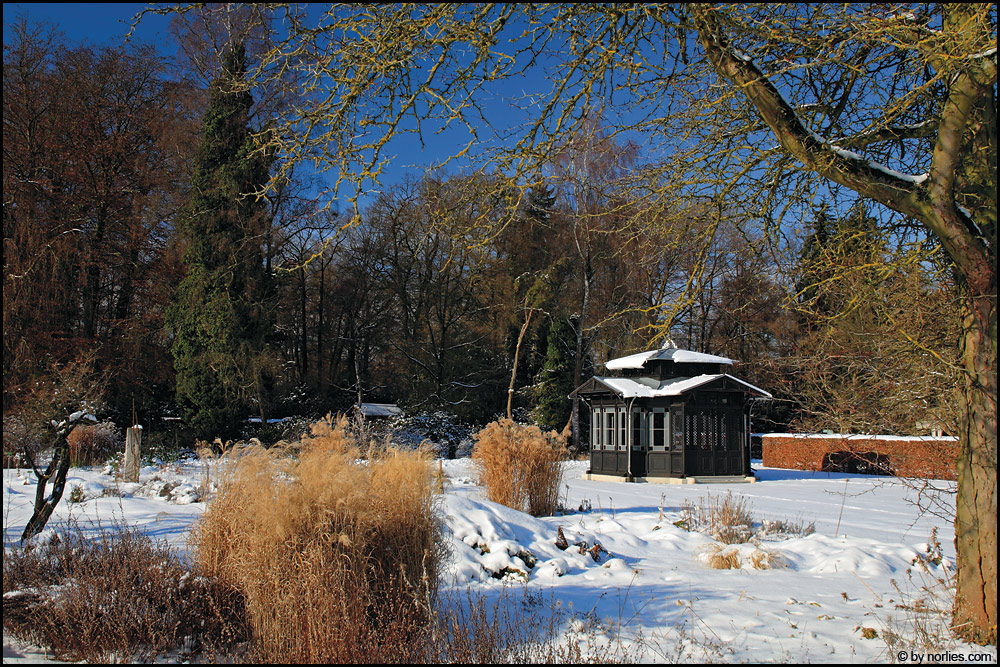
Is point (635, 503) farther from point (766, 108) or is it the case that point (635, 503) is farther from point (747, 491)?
point (766, 108)

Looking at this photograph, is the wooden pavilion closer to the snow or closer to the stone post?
the snow

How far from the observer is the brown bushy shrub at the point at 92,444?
15.5 m

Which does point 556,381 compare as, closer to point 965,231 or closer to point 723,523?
point 723,523

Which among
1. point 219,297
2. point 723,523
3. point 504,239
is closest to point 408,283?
point 504,239

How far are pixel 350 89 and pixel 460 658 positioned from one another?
144 inches

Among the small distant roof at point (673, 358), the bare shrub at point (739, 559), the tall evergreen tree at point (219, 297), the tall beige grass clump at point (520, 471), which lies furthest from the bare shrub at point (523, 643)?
the tall evergreen tree at point (219, 297)

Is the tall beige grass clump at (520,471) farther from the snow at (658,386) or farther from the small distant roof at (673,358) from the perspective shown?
the small distant roof at (673,358)

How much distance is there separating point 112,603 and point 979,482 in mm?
5444

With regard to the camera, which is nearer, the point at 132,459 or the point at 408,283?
the point at 132,459

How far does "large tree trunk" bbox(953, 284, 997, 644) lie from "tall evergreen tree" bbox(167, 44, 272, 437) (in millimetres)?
20559

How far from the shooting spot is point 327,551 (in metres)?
4.24

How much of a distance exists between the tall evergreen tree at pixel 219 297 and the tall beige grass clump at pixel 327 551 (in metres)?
18.1

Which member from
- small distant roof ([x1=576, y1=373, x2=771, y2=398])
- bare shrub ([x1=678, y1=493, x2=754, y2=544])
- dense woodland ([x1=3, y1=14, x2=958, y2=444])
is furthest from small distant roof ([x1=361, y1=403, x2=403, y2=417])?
bare shrub ([x1=678, y1=493, x2=754, y2=544])

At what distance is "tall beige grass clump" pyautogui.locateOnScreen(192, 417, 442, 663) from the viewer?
157 inches
